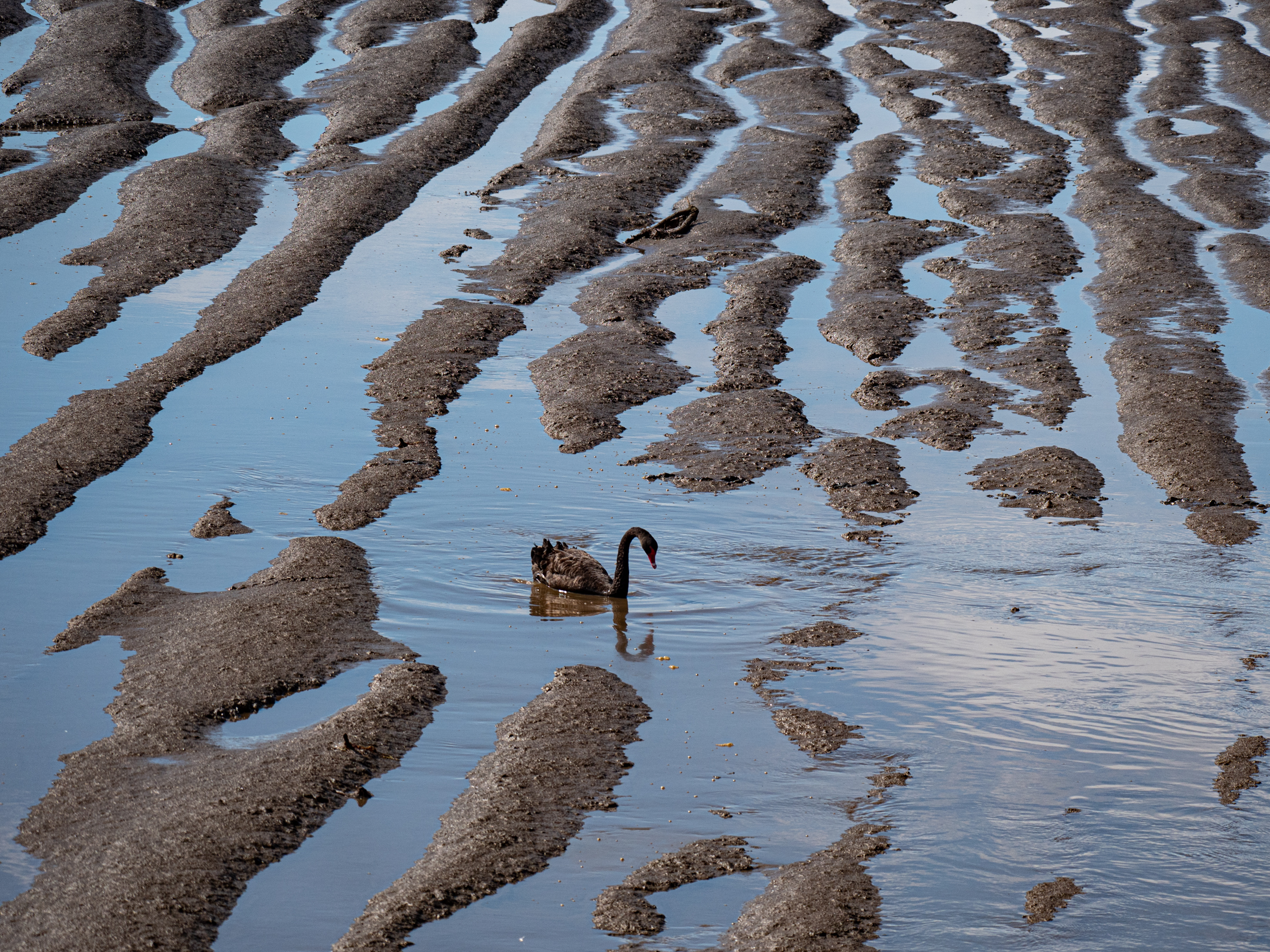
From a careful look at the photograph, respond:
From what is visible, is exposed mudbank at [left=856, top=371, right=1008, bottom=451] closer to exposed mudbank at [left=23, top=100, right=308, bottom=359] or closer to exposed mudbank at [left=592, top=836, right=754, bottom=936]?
exposed mudbank at [left=592, top=836, right=754, bottom=936]

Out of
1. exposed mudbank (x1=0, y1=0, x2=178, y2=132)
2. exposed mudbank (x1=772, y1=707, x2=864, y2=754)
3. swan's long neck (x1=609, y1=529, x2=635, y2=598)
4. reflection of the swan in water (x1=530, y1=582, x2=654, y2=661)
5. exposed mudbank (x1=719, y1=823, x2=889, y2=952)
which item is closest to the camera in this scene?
exposed mudbank (x1=719, y1=823, x2=889, y2=952)

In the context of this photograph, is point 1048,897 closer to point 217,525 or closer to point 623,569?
point 623,569

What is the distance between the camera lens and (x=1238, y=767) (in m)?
8.92

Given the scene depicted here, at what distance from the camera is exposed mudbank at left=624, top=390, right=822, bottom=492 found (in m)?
14.5

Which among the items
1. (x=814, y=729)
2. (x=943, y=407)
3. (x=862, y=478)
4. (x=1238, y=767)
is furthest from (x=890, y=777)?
(x=943, y=407)

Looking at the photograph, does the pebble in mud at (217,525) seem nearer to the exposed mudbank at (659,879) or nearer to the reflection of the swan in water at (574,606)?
the reflection of the swan in water at (574,606)

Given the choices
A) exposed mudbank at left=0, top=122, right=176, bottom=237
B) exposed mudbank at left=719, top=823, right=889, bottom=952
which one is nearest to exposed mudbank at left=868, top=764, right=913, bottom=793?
exposed mudbank at left=719, top=823, right=889, bottom=952

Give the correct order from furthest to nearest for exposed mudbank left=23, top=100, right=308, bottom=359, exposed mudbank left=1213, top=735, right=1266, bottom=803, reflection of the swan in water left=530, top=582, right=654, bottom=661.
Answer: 1. exposed mudbank left=23, top=100, right=308, bottom=359
2. reflection of the swan in water left=530, top=582, right=654, bottom=661
3. exposed mudbank left=1213, top=735, right=1266, bottom=803

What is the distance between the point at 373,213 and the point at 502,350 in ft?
20.8

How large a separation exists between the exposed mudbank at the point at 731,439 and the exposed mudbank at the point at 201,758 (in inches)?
156

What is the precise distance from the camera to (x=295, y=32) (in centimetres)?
3391

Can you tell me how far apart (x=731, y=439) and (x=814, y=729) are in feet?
20.8

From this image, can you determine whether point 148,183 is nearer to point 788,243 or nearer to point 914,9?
point 788,243

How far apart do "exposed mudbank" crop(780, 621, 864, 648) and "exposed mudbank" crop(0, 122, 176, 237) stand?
16.8 metres
